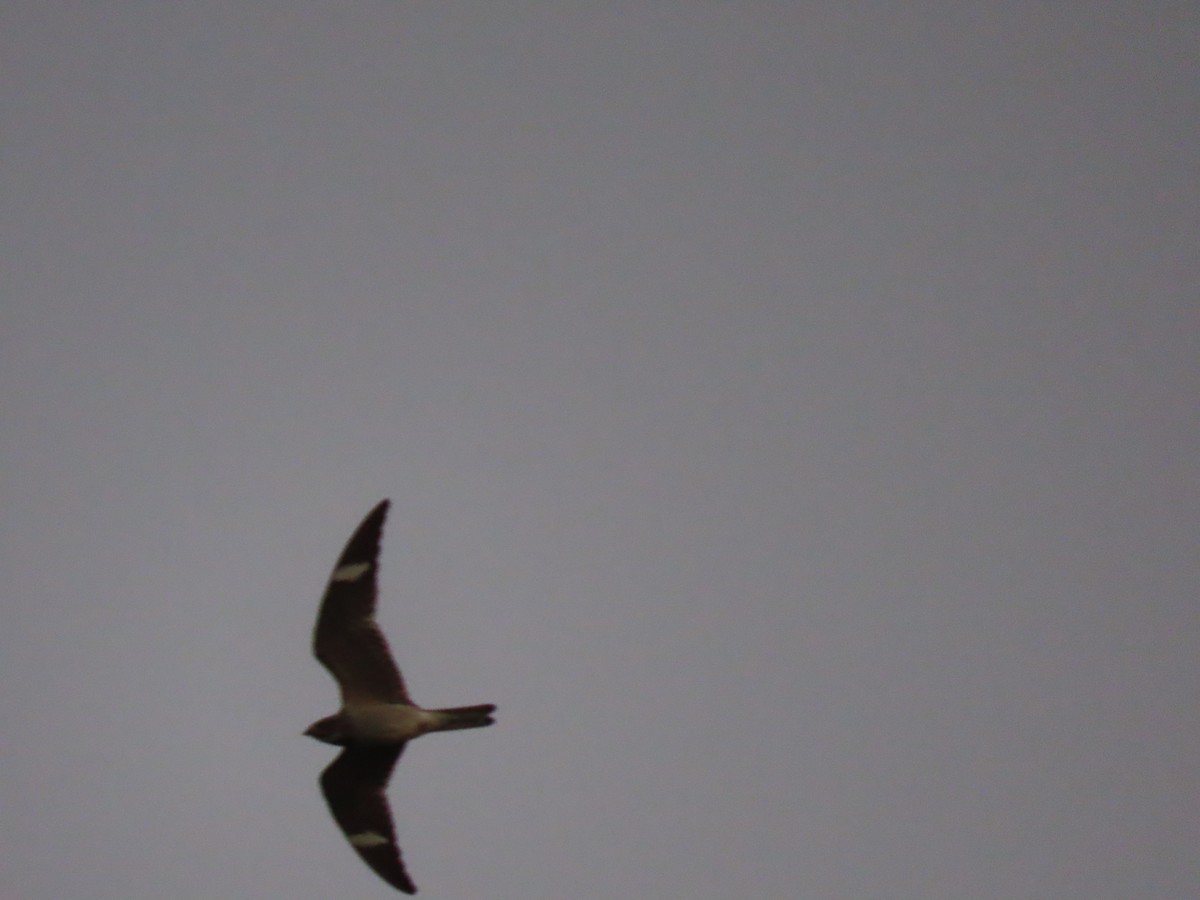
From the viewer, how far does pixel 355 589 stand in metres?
11.7

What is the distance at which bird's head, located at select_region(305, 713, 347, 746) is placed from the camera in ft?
39.5

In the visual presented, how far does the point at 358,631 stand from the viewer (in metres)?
11.8

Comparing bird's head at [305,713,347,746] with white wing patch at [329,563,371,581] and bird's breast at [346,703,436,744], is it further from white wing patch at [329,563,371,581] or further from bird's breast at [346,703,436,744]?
white wing patch at [329,563,371,581]

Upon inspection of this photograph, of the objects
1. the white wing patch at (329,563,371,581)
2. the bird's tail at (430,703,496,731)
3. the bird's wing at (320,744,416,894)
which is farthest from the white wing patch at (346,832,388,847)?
the white wing patch at (329,563,371,581)

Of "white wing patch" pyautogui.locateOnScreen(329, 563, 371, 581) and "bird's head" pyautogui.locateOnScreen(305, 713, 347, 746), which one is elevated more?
"white wing patch" pyautogui.locateOnScreen(329, 563, 371, 581)

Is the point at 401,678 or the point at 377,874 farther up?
the point at 401,678

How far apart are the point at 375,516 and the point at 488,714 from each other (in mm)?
2206

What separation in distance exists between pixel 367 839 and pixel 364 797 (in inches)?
16.3

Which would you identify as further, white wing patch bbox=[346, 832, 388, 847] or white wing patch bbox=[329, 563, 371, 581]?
white wing patch bbox=[346, 832, 388, 847]

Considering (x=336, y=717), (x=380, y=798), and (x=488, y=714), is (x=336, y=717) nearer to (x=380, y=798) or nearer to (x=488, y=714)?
(x=380, y=798)

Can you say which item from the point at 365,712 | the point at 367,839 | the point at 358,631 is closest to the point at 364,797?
the point at 367,839

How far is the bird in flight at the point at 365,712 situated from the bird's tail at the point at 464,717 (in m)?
0.01

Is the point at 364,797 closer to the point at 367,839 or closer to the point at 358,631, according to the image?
the point at 367,839

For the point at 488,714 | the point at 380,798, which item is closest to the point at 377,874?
the point at 380,798
